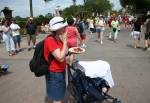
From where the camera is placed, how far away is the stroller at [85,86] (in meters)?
5.77

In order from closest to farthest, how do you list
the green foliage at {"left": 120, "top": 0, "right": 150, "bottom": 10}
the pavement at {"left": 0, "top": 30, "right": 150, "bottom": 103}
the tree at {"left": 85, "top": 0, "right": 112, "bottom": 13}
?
the pavement at {"left": 0, "top": 30, "right": 150, "bottom": 103}
the green foliage at {"left": 120, "top": 0, "right": 150, "bottom": 10}
the tree at {"left": 85, "top": 0, "right": 112, "bottom": 13}

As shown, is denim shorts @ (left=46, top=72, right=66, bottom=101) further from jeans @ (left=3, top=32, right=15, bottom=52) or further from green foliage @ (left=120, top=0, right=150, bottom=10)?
green foliage @ (left=120, top=0, right=150, bottom=10)

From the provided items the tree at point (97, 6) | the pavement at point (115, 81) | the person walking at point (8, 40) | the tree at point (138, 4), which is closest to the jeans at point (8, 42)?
the person walking at point (8, 40)

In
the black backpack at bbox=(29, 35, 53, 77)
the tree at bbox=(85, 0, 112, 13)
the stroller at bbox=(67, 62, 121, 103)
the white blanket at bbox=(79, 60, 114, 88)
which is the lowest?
the tree at bbox=(85, 0, 112, 13)

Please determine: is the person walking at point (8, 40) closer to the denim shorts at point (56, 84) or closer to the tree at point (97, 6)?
the denim shorts at point (56, 84)

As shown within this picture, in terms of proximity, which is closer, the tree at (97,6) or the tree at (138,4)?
the tree at (138,4)

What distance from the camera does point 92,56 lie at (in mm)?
14586

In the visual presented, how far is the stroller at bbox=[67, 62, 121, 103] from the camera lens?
18.9ft

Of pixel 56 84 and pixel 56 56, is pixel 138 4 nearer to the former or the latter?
pixel 56 84

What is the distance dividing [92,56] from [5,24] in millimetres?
4282

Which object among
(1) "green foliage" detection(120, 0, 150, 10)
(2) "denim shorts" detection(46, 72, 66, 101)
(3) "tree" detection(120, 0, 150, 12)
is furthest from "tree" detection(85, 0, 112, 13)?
(2) "denim shorts" detection(46, 72, 66, 101)

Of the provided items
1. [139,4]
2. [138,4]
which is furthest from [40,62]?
[138,4]

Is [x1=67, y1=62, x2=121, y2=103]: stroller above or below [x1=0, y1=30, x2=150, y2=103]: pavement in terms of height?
above

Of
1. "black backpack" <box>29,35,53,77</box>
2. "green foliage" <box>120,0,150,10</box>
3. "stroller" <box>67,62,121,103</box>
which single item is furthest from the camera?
"green foliage" <box>120,0,150,10</box>
